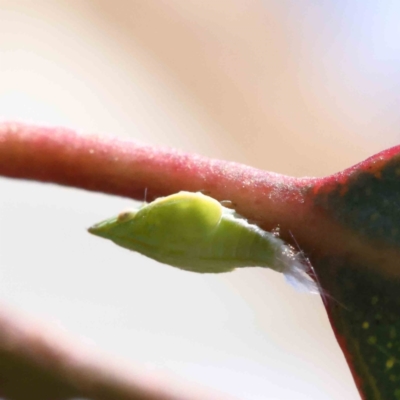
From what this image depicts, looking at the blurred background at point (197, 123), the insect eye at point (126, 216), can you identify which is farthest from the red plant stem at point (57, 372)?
the blurred background at point (197, 123)

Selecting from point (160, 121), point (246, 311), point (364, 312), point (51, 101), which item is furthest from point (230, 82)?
point (364, 312)

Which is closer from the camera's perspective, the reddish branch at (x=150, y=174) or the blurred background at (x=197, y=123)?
the reddish branch at (x=150, y=174)

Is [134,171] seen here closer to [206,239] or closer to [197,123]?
[206,239]

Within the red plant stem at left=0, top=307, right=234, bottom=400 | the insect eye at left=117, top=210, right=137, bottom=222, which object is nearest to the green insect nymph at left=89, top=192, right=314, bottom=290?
the insect eye at left=117, top=210, right=137, bottom=222

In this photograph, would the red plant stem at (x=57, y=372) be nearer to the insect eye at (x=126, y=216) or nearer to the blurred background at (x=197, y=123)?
the insect eye at (x=126, y=216)

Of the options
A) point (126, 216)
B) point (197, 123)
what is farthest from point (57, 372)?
point (197, 123)

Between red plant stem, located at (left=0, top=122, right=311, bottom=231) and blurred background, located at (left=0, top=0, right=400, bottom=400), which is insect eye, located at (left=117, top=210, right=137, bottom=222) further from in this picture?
blurred background, located at (left=0, top=0, right=400, bottom=400)
